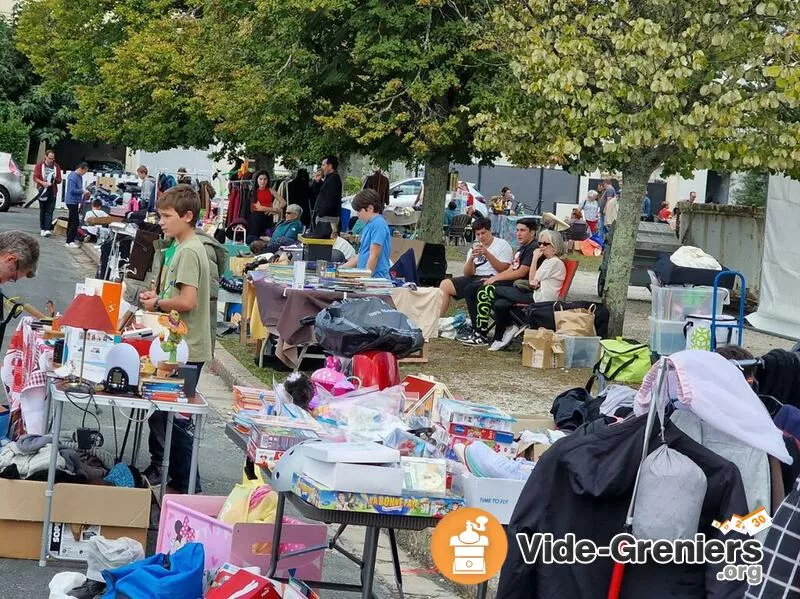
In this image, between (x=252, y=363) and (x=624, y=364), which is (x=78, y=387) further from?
(x=252, y=363)

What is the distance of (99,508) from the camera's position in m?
6.64

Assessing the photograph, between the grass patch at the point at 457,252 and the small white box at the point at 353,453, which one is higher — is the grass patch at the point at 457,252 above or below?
below

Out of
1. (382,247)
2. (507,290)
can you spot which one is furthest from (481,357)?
(382,247)

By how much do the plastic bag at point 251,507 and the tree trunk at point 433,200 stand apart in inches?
589

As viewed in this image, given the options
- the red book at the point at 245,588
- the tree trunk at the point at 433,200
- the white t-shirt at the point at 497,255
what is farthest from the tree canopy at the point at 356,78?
the red book at the point at 245,588

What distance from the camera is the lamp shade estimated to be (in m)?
6.86

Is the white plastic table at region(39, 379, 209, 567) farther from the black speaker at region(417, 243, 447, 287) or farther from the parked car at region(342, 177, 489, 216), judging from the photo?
the parked car at region(342, 177, 489, 216)

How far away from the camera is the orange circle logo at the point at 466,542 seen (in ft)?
15.3

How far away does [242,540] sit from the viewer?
5.80m

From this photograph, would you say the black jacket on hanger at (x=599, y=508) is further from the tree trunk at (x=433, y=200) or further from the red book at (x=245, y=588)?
the tree trunk at (x=433, y=200)

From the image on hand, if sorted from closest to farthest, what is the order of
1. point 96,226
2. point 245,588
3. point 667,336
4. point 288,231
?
point 245,588, point 667,336, point 288,231, point 96,226

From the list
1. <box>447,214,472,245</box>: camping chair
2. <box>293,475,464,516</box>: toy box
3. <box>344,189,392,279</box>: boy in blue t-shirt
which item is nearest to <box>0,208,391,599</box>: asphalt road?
<box>293,475,464,516</box>: toy box

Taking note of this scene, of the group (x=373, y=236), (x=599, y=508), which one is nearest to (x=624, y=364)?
(x=373, y=236)

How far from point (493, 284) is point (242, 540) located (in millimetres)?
9375
